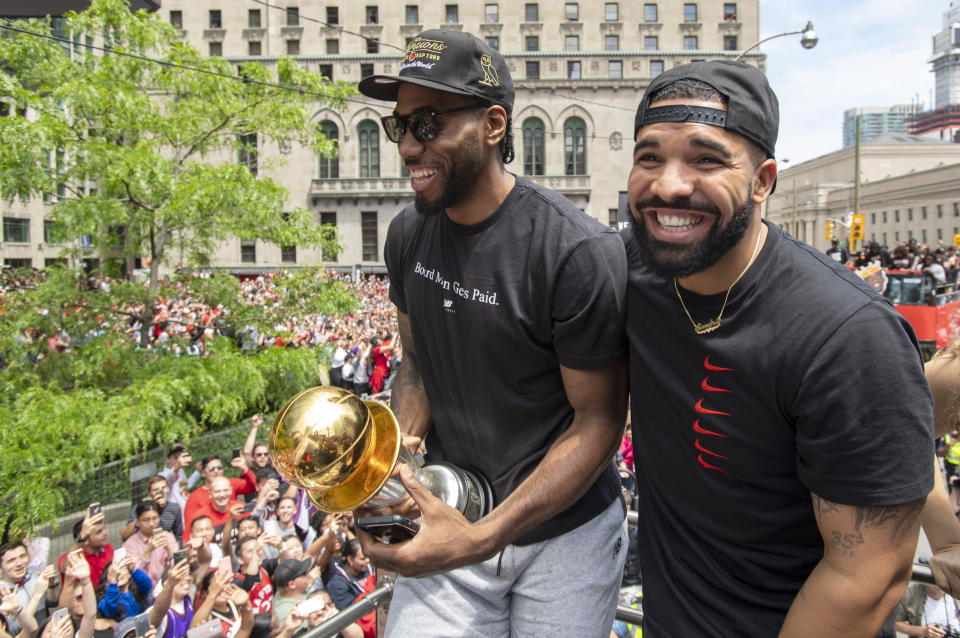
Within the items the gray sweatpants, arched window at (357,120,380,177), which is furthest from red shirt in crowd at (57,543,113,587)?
arched window at (357,120,380,177)

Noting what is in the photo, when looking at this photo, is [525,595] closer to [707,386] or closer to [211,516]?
[707,386]

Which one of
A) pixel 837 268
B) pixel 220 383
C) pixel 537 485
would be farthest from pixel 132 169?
pixel 837 268

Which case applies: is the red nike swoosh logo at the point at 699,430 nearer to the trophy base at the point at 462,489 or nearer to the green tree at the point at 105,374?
the trophy base at the point at 462,489

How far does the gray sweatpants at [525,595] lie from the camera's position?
7.82 feet

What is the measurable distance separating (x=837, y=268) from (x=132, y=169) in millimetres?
9081

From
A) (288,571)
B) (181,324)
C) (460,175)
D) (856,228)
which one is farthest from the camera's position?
(856,228)

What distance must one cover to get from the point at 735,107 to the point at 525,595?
5.78 ft

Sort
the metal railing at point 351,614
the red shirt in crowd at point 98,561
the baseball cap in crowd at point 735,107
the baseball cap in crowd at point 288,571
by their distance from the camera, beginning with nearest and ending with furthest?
the baseball cap in crowd at point 735,107 → the metal railing at point 351,614 → the baseball cap in crowd at point 288,571 → the red shirt in crowd at point 98,561

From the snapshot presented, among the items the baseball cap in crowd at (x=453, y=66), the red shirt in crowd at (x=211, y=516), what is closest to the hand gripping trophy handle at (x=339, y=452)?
the baseball cap in crowd at (x=453, y=66)

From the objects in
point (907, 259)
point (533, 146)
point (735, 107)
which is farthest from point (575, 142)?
point (735, 107)

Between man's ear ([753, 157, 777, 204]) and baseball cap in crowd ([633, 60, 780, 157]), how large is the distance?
0.10 feet

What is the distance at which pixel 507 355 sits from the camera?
2.29 m

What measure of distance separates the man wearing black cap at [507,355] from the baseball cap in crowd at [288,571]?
3684 mm

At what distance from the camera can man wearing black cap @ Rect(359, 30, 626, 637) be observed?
2195 mm
